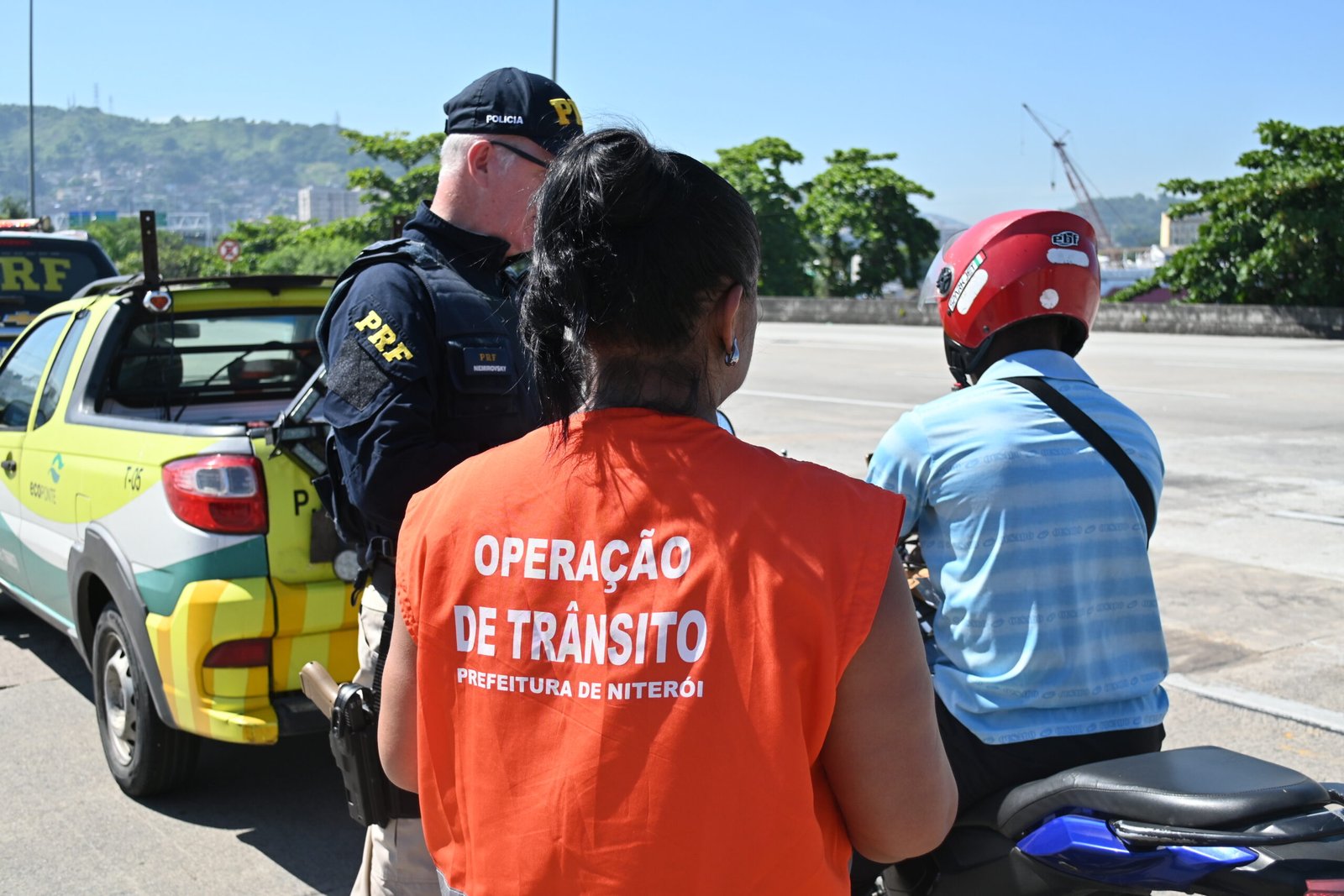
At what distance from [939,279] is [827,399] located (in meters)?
14.2

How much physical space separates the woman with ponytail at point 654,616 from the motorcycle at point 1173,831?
0.44 metres

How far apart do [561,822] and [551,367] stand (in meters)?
0.54

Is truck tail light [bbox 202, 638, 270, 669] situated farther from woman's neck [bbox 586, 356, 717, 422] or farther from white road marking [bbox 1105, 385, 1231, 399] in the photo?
white road marking [bbox 1105, 385, 1231, 399]

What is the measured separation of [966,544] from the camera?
2.26 meters

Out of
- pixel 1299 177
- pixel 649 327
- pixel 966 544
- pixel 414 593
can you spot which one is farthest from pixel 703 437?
pixel 1299 177

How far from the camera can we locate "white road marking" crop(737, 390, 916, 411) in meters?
16.0

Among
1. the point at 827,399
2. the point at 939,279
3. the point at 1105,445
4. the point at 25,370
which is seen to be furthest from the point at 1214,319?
the point at 1105,445

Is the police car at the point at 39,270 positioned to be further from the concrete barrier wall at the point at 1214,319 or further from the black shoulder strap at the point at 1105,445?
the concrete barrier wall at the point at 1214,319

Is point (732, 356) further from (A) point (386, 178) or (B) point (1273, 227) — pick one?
(A) point (386, 178)

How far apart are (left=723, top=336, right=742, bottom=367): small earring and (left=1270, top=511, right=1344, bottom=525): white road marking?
8.42 meters

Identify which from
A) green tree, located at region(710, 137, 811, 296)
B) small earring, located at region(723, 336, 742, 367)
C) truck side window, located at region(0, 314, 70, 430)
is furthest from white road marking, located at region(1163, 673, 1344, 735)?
green tree, located at region(710, 137, 811, 296)

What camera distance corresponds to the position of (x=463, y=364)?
2.70 metres

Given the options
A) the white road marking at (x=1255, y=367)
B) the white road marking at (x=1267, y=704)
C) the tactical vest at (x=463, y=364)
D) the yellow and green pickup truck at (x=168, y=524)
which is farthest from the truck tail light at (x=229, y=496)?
the white road marking at (x=1255, y=367)

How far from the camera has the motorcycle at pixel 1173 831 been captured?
65.5 inches
